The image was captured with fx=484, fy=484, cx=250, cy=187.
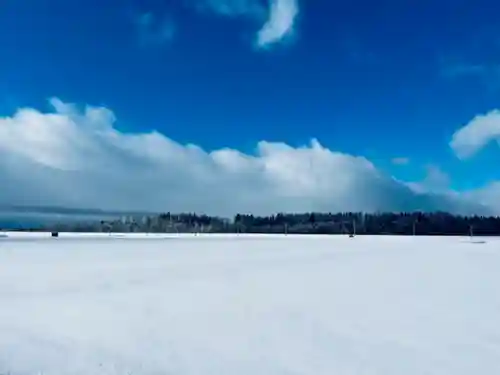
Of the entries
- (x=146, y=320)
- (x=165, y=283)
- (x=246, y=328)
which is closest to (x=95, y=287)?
(x=165, y=283)

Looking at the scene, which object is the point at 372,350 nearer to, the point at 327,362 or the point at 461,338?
the point at 327,362

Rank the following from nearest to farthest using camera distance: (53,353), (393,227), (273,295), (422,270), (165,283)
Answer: (53,353)
(273,295)
(165,283)
(422,270)
(393,227)

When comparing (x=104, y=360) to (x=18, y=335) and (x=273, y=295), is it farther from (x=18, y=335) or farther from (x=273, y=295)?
(x=273, y=295)

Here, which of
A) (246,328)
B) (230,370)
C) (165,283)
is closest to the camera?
(230,370)

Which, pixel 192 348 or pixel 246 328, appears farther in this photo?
pixel 246 328

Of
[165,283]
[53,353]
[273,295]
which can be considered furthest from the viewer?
[165,283]

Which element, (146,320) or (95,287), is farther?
(95,287)

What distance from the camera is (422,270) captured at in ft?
58.5

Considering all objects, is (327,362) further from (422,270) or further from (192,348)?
(422,270)

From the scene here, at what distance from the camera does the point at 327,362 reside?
21.8ft

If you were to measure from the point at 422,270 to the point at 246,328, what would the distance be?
11387 millimetres

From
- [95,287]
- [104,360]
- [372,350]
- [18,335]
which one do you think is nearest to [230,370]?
[104,360]

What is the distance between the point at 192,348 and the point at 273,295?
4.69 m

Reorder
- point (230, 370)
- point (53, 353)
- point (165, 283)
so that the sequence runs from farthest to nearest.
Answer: point (165, 283) → point (53, 353) → point (230, 370)
